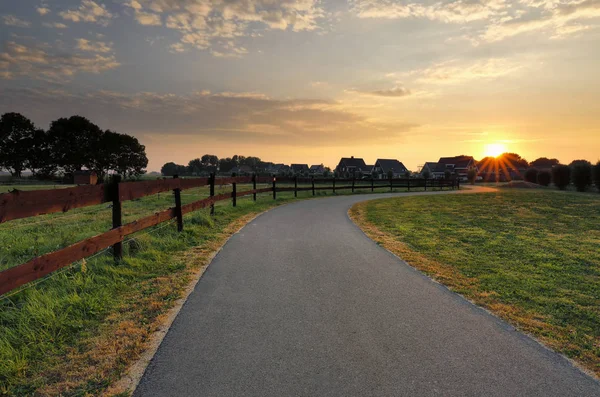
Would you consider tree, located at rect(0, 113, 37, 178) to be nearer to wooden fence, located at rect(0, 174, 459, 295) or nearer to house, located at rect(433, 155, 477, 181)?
wooden fence, located at rect(0, 174, 459, 295)

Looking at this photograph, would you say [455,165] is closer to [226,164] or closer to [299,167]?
[299,167]

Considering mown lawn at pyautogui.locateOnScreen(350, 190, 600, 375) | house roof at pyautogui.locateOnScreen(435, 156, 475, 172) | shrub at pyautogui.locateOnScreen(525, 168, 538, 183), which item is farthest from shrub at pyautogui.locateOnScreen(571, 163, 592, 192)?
house roof at pyautogui.locateOnScreen(435, 156, 475, 172)

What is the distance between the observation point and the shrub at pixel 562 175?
4275cm

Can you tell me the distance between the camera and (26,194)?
→ 4.21 meters

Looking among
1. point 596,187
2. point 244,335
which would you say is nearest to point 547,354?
point 244,335

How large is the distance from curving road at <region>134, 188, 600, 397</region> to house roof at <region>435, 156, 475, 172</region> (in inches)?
4093

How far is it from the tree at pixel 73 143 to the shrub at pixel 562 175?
83599mm

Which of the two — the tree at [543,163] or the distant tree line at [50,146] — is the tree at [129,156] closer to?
the distant tree line at [50,146]

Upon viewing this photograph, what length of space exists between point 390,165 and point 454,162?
19015 millimetres

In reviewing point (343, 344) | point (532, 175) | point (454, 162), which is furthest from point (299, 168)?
point (343, 344)

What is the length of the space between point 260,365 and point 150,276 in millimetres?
3497

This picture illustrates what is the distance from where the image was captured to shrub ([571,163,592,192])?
38281mm

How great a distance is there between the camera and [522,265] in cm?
690

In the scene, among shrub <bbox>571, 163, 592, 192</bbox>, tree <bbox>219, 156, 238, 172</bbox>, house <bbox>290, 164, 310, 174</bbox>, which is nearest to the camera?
shrub <bbox>571, 163, 592, 192</bbox>
